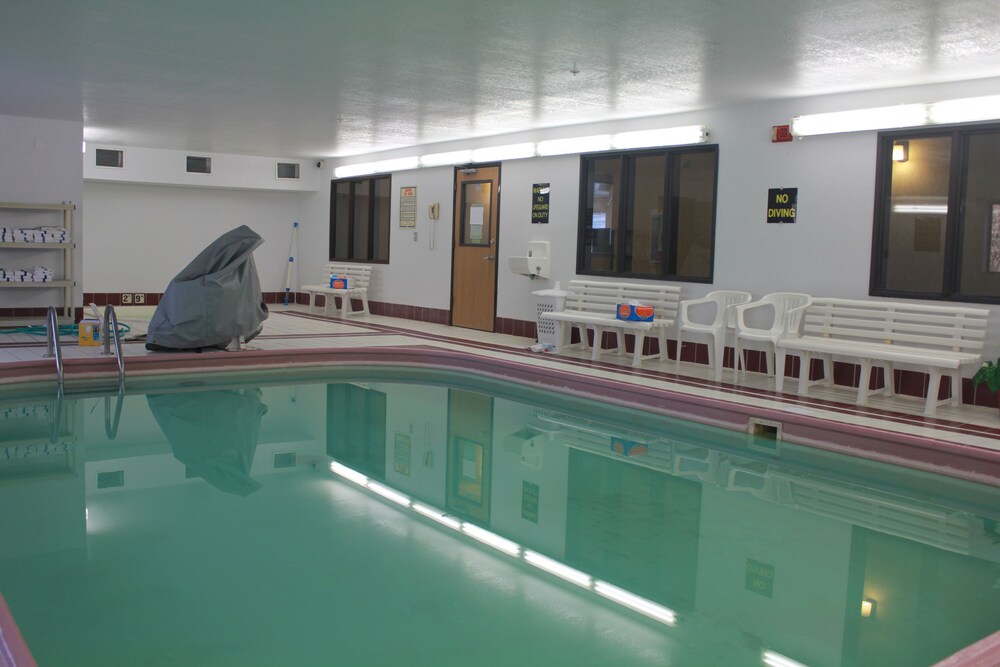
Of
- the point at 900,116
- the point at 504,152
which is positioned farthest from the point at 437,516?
the point at 504,152

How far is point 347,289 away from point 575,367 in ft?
18.3

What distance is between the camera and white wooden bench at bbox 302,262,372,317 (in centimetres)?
1290

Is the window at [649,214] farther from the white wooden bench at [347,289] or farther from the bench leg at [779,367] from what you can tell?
the white wooden bench at [347,289]

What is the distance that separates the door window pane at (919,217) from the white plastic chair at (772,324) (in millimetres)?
761

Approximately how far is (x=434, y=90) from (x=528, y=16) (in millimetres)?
2749

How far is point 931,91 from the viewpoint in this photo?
6883 millimetres

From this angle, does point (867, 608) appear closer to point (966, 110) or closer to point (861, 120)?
point (966, 110)

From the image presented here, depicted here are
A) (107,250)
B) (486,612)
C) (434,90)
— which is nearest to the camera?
(486,612)

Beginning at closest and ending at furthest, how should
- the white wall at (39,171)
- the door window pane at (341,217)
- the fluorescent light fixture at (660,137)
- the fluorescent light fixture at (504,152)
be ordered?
the fluorescent light fixture at (660,137) → the white wall at (39,171) → the fluorescent light fixture at (504,152) → the door window pane at (341,217)

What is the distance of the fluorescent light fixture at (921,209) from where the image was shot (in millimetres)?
6941

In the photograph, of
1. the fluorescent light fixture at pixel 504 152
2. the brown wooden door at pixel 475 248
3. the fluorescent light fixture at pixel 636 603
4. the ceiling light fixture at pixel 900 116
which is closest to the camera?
the fluorescent light fixture at pixel 636 603

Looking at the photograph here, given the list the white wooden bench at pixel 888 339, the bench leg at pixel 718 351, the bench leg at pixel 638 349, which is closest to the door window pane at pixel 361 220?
the bench leg at pixel 638 349

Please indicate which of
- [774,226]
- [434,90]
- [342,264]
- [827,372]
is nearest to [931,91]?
[774,226]

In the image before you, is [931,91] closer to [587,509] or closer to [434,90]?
[434,90]
